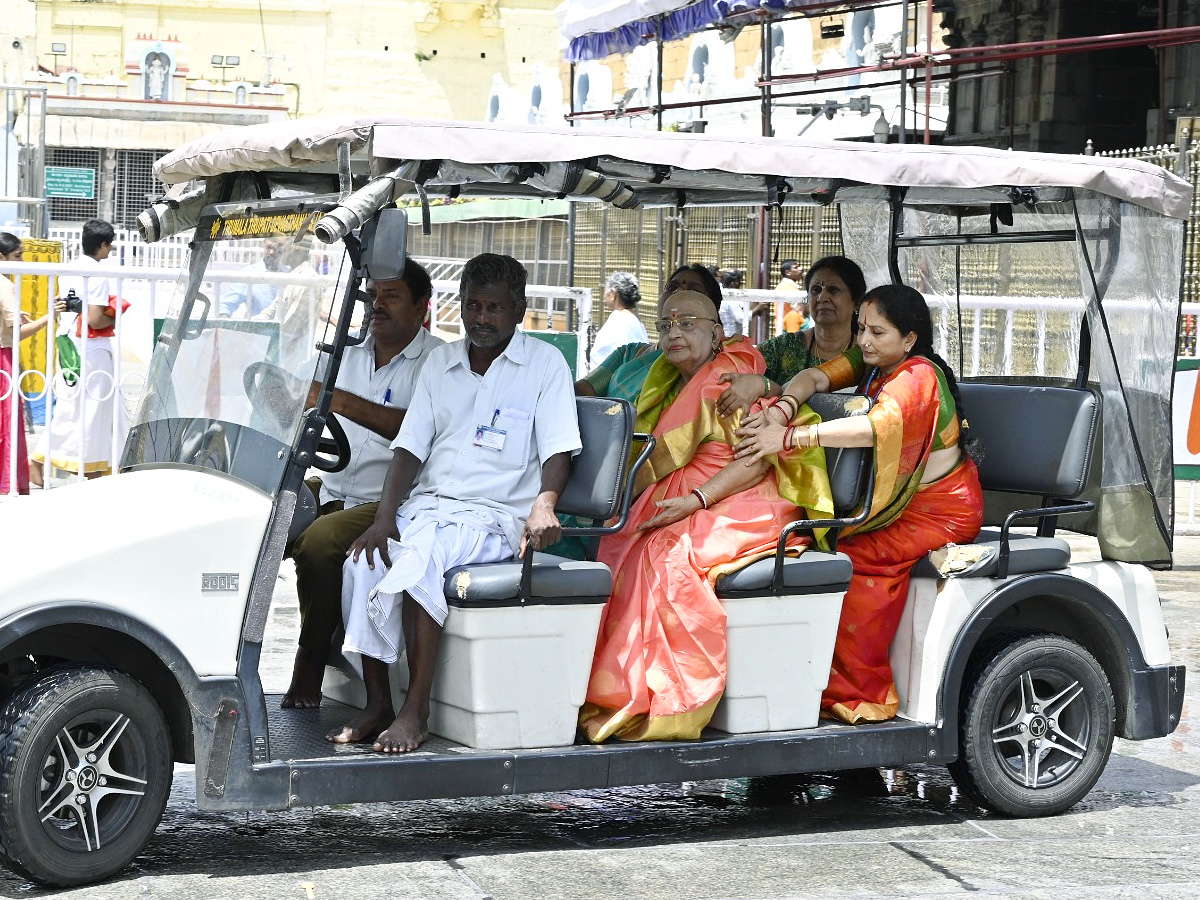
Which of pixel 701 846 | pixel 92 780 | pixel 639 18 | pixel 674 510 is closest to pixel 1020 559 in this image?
pixel 674 510

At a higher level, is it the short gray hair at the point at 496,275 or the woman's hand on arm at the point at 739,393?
the short gray hair at the point at 496,275

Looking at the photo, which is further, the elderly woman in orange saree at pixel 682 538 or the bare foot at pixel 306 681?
the bare foot at pixel 306 681

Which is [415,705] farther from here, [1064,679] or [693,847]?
[1064,679]

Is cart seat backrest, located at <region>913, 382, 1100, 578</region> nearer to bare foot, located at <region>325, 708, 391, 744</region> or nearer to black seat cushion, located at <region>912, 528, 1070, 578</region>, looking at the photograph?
black seat cushion, located at <region>912, 528, 1070, 578</region>

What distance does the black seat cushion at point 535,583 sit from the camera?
16.3ft

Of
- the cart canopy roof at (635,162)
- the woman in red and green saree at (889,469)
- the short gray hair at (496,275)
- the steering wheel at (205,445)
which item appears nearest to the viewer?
the cart canopy roof at (635,162)

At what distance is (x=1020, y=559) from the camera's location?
18.9ft

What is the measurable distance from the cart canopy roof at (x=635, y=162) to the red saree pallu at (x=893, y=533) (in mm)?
668

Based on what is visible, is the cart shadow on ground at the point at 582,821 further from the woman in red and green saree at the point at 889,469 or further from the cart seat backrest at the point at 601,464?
the cart seat backrest at the point at 601,464

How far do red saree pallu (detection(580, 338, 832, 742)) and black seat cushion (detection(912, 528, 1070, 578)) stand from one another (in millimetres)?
434

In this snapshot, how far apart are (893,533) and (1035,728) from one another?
0.81 metres

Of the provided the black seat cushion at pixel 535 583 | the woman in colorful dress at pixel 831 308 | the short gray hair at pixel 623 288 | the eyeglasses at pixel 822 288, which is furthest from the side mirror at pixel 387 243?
the short gray hair at pixel 623 288

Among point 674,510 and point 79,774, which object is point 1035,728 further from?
point 79,774

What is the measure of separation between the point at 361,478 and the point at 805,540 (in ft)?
4.82
